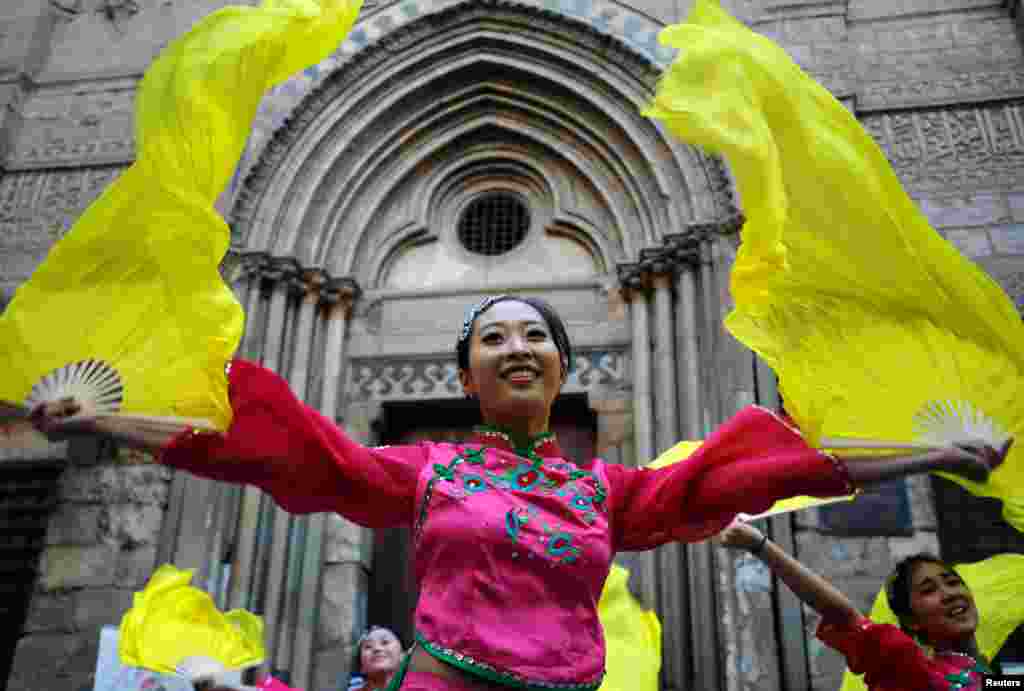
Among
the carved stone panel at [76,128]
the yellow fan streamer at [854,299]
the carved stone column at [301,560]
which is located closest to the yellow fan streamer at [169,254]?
the yellow fan streamer at [854,299]

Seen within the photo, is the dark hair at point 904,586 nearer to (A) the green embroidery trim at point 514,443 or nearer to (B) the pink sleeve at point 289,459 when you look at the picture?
(A) the green embroidery trim at point 514,443

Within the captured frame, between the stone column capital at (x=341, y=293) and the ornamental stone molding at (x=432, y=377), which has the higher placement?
the stone column capital at (x=341, y=293)

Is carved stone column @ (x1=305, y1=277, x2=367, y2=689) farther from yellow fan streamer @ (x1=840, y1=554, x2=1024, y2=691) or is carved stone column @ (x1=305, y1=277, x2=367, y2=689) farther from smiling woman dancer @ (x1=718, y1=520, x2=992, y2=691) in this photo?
smiling woman dancer @ (x1=718, y1=520, x2=992, y2=691)

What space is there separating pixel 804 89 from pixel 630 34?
20.0ft

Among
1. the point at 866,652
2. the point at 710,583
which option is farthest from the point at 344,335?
the point at 866,652

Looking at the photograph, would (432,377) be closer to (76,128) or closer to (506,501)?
(76,128)

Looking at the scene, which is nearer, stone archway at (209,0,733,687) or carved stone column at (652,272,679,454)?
carved stone column at (652,272,679,454)

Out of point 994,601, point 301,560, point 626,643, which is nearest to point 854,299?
point 994,601

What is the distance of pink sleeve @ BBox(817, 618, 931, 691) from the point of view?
7.94 ft

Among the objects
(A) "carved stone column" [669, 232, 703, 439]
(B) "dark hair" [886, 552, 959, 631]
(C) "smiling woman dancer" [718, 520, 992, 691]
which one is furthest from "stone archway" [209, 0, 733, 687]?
(C) "smiling woman dancer" [718, 520, 992, 691]

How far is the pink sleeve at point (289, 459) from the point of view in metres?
1.70

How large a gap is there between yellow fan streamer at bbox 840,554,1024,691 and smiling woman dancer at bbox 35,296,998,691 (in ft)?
5.40

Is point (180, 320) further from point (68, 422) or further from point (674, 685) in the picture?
point (674, 685)

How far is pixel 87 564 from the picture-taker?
6027 mm
